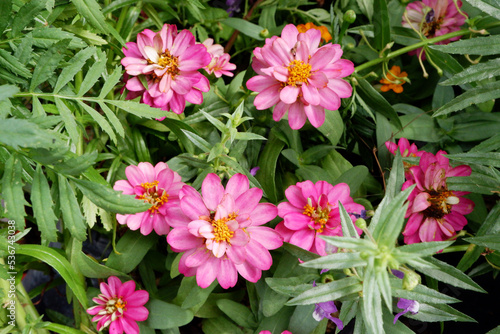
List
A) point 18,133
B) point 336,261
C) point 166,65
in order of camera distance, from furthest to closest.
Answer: point 166,65
point 336,261
point 18,133

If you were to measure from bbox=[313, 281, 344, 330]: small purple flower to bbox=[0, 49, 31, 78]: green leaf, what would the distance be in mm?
623

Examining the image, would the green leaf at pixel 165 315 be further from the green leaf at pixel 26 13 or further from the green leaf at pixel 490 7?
the green leaf at pixel 490 7

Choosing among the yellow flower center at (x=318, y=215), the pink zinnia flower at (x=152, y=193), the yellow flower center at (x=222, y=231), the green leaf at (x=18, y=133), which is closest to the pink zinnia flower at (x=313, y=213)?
the yellow flower center at (x=318, y=215)

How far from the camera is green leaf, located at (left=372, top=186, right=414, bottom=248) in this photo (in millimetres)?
588

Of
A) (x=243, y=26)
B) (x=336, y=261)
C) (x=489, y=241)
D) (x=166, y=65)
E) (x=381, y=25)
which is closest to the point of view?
(x=336, y=261)

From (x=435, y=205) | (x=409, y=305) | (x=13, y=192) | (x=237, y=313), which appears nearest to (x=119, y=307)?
(x=237, y=313)

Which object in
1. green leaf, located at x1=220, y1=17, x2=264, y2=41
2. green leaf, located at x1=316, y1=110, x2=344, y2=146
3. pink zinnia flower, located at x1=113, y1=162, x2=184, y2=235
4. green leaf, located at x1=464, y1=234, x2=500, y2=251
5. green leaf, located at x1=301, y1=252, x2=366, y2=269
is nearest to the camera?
green leaf, located at x1=301, y1=252, x2=366, y2=269

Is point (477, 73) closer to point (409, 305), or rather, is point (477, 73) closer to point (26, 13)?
point (409, 305)

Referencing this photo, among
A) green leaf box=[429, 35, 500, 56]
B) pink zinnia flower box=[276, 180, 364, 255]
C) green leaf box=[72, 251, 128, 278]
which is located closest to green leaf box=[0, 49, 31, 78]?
green leaf box=[72, 251, 128, 278]

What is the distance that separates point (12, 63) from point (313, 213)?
58cm

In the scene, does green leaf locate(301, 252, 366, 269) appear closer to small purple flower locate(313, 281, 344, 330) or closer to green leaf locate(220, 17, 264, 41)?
small purple flower locate(313, 281, 344, 330)

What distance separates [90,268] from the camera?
888mm

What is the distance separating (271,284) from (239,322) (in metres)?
0.19

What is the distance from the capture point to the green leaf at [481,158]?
0.72m
